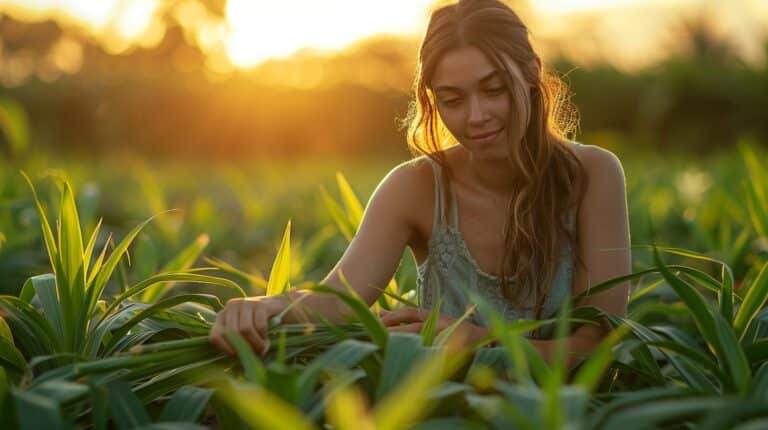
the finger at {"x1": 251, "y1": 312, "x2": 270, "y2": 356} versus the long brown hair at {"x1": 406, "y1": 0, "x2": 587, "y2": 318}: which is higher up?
the long brown hair at {"x1": 406, "y1": 0, "x2": 587, "y2": 318}

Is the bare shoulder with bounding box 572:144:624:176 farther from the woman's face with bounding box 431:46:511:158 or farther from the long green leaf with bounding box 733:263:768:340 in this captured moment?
the long green leaf with bounding box 733:263:768:340

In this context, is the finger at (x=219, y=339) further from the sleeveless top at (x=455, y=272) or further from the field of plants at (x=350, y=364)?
the sleeveless top at (x=455, y=272)

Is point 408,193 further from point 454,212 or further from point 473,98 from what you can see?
point 473,98

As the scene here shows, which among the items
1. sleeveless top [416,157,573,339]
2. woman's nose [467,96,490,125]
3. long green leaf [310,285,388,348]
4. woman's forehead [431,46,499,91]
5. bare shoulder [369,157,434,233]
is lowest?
sleeveless top [416,157,573,339]

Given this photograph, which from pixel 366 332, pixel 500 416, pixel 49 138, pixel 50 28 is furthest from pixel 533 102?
pixel 50 28

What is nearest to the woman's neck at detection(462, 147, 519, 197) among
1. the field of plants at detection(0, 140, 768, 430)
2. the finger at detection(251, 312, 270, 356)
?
the field of plants at detection(0, 140, 768, 430)

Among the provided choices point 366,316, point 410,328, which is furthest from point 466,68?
point 366,316

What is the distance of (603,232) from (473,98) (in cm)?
42

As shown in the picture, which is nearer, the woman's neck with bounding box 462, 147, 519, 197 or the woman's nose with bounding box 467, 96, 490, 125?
the woman's nose with bounding box 467, 96, 490, 125

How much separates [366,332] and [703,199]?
10.9 feet

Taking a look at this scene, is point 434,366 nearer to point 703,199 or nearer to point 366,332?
point 366,332

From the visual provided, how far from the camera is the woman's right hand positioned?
1.47 metres

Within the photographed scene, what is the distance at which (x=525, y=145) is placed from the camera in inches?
78.2

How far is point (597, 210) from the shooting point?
193cm
